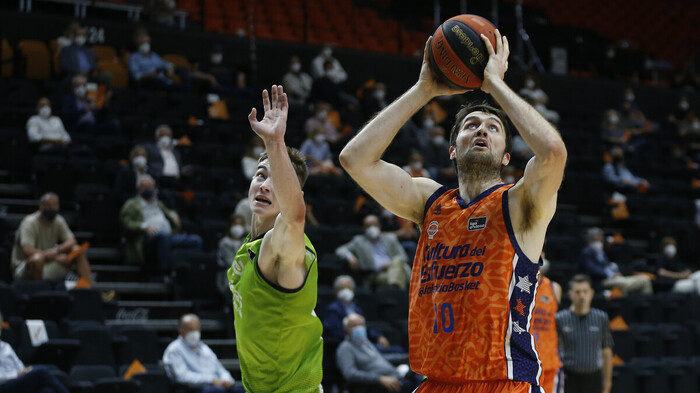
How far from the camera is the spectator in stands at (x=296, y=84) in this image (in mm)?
14023

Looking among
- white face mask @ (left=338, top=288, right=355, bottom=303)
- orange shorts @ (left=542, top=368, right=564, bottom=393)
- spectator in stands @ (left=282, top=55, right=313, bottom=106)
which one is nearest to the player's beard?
orange shorts @ (left=542, top=368, right=564, bottom=393)

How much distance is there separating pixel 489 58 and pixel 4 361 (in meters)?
5.31

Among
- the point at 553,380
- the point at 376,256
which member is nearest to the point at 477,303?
the point at 553,380

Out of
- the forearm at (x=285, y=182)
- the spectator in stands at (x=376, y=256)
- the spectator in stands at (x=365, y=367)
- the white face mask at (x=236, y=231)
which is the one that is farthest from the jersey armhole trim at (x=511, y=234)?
the spectator in stands at (x=376, y=256)

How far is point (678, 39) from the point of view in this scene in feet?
69.5

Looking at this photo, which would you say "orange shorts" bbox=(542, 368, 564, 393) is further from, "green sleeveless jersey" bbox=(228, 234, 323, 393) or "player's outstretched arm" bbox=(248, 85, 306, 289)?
"player's outstretched arm" bbox=(248, 85, 306, 289)

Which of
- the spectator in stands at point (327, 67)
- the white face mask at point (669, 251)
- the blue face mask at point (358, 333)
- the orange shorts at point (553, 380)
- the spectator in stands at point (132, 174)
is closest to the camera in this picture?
the orange shorts at point (553, 380)

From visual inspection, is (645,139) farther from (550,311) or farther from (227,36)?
A: (550,311)

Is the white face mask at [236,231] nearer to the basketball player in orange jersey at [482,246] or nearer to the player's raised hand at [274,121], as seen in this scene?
the player's raised hand at [274,121]

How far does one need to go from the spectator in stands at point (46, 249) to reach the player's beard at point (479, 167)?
20.8 ft

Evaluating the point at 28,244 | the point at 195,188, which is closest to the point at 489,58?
the point at 28,244

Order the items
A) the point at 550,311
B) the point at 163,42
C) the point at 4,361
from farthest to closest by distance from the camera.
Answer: the point at 163,42
the point at 550,311
the point at 4,361

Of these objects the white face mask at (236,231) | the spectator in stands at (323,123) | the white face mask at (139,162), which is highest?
the spectator in stands at (323,123)

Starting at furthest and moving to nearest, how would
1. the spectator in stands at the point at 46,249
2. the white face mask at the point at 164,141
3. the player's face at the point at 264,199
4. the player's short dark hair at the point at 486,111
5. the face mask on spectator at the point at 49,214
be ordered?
the white face mask at the point at 164,141 → the face mask on spectator at the point at 49,214 → the spectator in stands at the point at 46,249 → the player's face at the point at 264,199 → the player's short dark hair at the point at 486,111
